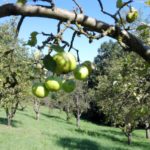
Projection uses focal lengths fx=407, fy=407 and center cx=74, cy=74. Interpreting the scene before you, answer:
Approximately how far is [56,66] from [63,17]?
0.21m

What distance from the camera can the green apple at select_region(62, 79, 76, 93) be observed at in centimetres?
180

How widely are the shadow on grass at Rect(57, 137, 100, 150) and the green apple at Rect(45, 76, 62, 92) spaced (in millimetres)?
23684

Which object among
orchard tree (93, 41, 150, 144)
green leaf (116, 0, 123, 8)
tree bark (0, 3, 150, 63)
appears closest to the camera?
tree bark (0, 3, 150, 63)

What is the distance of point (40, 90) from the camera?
5.86 feet

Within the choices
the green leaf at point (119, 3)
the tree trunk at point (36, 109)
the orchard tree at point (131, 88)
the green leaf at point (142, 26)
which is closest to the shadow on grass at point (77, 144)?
the orchard tree at point (131, 88)

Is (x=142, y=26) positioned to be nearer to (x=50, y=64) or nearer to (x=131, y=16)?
(x=131, y=16)

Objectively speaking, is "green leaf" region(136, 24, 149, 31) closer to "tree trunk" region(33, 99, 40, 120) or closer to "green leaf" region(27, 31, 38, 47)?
"green leaf" region(27, 31, 38, 47)

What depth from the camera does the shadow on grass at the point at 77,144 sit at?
25688 mm

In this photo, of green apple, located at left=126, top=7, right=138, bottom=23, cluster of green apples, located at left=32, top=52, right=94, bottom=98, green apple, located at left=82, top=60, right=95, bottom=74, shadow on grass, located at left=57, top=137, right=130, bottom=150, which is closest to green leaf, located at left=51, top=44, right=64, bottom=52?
cluster of green apples, located at left=32, top=52, right=94, bottom=98

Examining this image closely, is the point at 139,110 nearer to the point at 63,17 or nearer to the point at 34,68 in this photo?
the point at 34,68

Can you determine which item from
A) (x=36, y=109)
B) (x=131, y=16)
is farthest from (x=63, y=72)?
(x=36, y=109)

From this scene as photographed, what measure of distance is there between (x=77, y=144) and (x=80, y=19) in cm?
2608

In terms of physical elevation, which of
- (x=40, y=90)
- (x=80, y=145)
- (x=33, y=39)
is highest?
(x=33, y=39)

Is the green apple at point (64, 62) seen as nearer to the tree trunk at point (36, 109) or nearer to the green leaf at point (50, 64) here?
the green leaf at point (50, 64)
